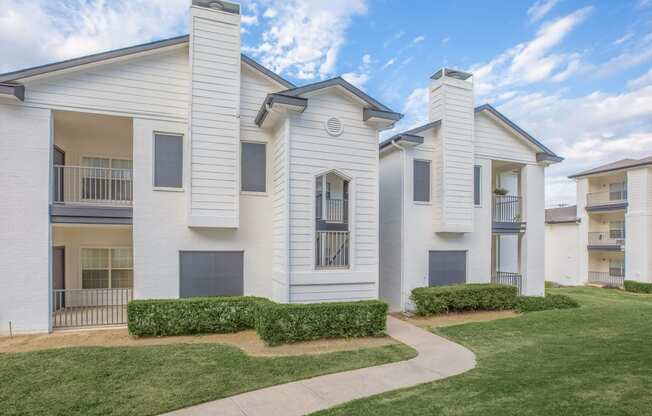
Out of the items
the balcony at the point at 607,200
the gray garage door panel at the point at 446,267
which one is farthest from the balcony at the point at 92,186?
the balcony at the point at 607,200

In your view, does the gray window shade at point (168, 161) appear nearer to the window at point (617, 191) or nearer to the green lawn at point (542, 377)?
the green lawn at point (542, 377)

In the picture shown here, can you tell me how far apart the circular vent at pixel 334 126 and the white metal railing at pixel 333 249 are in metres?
3.09

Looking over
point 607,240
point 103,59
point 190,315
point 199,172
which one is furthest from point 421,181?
point 607,240

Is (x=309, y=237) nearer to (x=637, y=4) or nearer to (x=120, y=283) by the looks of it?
(x=120, y=283)

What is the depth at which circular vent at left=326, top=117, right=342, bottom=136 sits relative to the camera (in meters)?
11.1

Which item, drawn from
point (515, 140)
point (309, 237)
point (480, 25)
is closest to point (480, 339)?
point (309, 237)

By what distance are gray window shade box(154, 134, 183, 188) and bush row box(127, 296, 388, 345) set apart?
3.55 m

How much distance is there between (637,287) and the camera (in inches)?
880

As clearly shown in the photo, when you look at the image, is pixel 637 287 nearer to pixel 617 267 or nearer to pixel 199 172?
pixel 617 267

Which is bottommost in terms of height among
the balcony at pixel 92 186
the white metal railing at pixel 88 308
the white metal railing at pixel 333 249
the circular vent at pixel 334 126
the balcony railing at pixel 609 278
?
the balcony railing at pixel 609 278

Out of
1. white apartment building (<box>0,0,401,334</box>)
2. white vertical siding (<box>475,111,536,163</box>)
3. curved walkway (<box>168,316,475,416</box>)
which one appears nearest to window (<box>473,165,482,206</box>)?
white vertical siding (<box>475,111,536,163</box>)

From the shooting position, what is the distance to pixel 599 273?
26.9 meters

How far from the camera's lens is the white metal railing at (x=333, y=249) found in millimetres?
11555

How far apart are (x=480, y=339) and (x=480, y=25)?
1154 cm
